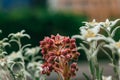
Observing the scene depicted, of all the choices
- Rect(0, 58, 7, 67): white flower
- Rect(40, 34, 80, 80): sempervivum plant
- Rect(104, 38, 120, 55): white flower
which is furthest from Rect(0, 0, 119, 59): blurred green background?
Rect(104, 38, 120, 55): white flower

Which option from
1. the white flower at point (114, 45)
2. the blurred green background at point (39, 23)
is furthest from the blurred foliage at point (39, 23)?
the white flower at point (114, 45)

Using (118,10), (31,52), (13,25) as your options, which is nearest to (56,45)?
(31,52)

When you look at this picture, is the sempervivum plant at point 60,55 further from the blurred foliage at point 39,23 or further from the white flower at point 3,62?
the blurred foliage at point 39,23

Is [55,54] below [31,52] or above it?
below

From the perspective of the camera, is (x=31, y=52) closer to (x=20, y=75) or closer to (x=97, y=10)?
(x=20, y=75)

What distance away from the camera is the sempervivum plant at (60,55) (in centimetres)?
286

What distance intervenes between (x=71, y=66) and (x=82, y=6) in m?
18.6

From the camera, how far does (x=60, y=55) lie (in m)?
2.86

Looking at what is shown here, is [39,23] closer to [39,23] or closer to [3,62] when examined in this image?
[39,23]

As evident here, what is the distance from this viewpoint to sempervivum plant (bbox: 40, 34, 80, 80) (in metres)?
2.86

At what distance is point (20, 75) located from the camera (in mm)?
3166

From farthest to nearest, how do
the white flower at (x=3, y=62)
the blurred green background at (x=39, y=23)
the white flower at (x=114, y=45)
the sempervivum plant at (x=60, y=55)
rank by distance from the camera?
the blurred green background at (x=39, y=23)
the white flower at (x=3, y=62)
the sempervivum plant at (x=60, y=55)
the white flower at (x=114, y=45)

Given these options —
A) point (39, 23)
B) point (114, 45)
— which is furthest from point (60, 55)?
point (39, 23)

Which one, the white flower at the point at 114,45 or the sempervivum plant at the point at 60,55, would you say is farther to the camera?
the sempervivum plant at the point at 60,55
